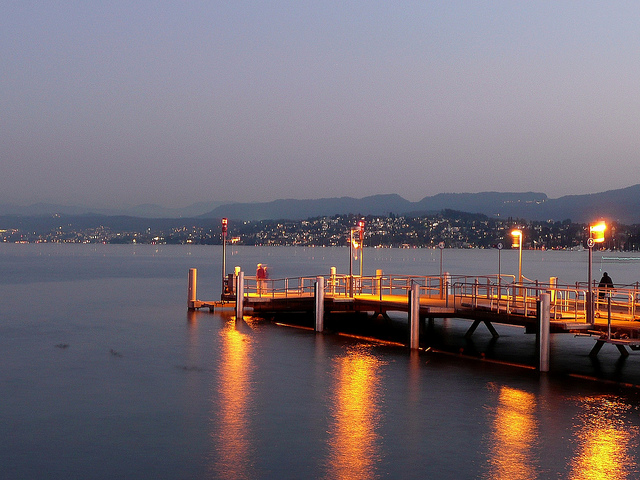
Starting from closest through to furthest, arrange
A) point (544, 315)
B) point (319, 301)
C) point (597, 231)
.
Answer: point (544, 315)
point (597, 231)
point (319, 301)

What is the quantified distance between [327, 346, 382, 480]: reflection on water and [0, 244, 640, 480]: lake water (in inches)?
2.3

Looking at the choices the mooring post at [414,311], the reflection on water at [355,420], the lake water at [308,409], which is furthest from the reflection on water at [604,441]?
the mooring post at [414,311]

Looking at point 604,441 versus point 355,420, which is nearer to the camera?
point 604,441

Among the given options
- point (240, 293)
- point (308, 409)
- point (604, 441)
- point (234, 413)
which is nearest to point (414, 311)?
point (308, 409)

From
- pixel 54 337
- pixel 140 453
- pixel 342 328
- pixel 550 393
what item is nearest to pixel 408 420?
pixel 550 393

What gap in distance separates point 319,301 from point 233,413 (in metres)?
15.5

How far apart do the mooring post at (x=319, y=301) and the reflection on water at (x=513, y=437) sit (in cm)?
1261

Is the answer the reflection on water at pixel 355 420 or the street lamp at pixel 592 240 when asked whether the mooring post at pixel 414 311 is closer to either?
the reflection on water at pixel 355 420

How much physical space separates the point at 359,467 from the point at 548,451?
4.07m

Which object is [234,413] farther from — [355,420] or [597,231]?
[597,231]

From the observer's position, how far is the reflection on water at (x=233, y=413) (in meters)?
15.6

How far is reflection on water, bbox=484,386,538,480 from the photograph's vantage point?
1517 cm

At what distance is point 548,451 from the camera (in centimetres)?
1644

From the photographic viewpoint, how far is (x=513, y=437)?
1769cm
